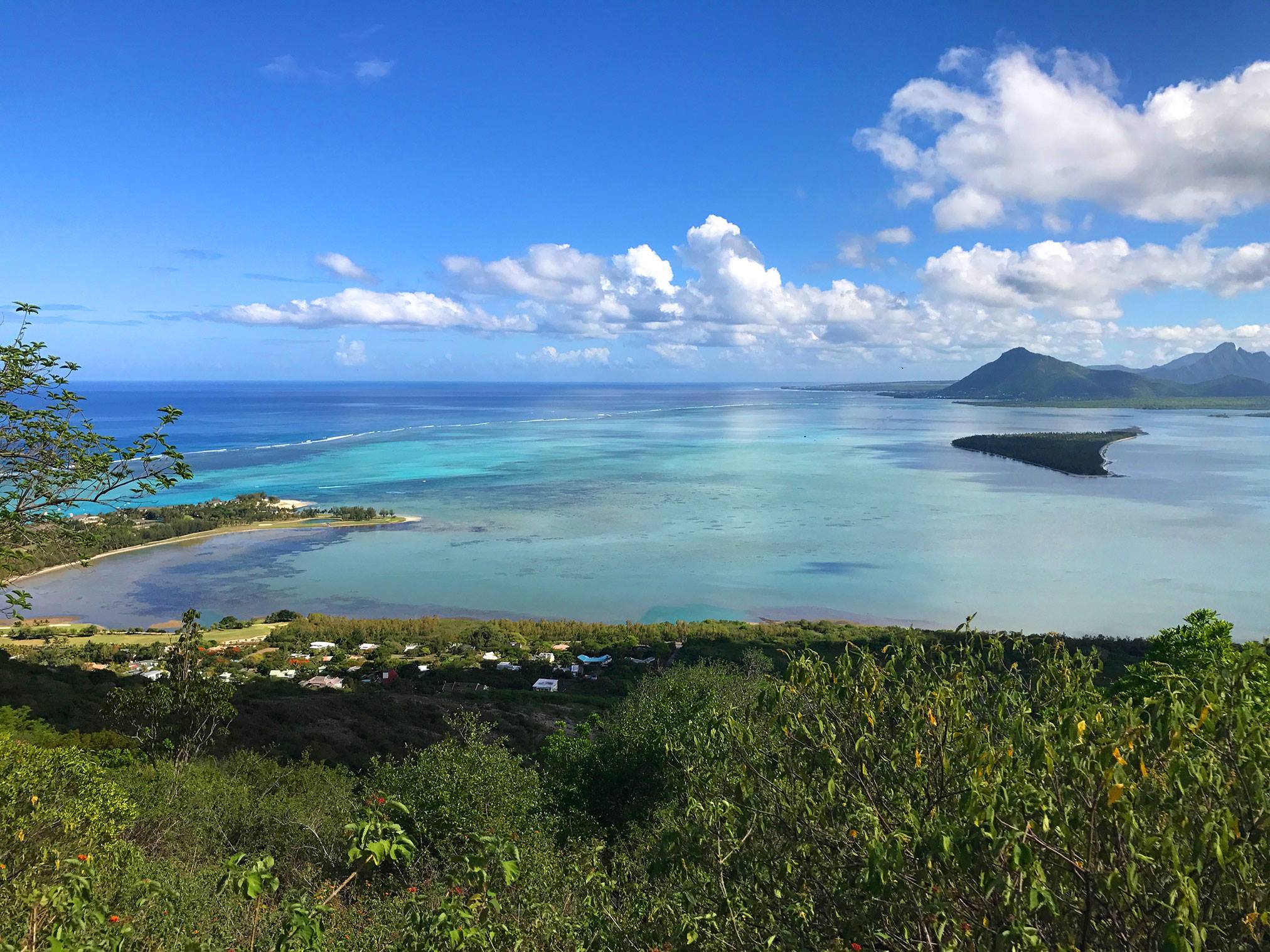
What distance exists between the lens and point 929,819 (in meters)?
3.79

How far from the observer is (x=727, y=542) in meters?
47.4

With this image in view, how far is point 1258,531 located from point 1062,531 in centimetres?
1235

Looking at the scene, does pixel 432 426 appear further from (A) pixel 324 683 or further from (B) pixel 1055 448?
(A) pixel 324 683

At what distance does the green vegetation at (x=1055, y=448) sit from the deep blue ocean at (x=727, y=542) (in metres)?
3.30

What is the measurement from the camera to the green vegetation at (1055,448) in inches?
3206

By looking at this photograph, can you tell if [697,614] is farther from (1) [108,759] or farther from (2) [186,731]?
(1) [108,759]

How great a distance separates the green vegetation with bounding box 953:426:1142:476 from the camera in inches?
3206

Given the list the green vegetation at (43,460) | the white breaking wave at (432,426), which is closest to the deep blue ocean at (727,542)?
the white breaking wave at (432,426)

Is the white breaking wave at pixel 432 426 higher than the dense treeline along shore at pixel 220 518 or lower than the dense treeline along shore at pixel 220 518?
higher

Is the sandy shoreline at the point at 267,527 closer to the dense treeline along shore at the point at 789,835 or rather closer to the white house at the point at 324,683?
the white house at the point at 324,683

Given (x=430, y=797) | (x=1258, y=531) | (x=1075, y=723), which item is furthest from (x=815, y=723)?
(x=1258, y=531)

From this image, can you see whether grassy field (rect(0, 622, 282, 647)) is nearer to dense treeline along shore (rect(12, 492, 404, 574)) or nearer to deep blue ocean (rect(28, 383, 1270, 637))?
deep blue ocean (rect(28, 383, 1270, 637))

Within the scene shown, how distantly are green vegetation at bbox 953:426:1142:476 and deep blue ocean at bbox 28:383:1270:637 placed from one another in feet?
10.8

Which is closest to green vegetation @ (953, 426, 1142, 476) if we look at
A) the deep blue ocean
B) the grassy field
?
the deep blue ocean
